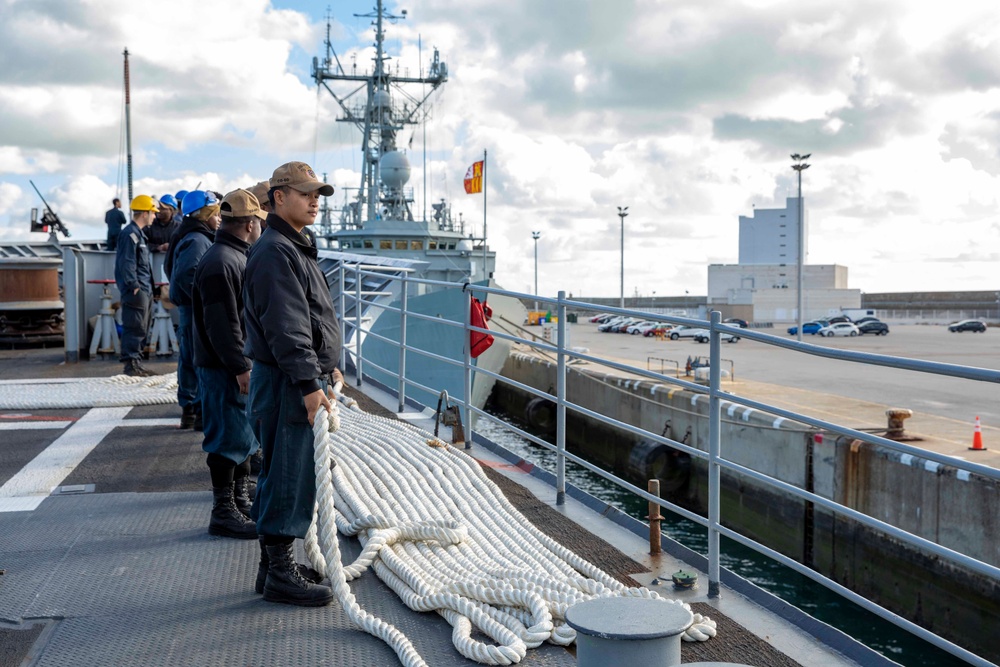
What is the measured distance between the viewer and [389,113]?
118ft

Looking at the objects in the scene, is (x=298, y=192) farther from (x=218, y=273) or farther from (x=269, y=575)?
(x=269, y=575)

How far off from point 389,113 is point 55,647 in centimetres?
3458

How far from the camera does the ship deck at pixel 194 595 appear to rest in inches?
113

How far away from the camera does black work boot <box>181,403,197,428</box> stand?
6.77 meters

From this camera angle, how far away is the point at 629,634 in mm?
2205

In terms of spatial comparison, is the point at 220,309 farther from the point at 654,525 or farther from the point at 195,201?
the point at 654,525

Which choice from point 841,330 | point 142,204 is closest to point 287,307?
point 142,204

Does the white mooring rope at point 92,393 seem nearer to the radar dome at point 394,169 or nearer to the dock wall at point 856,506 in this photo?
the dock wall at point 856,506

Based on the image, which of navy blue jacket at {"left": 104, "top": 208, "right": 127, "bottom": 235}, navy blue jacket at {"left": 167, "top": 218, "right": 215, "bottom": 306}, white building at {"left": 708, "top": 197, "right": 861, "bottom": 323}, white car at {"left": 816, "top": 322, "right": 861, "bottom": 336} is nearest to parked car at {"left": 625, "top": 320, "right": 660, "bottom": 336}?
white car at {"left": 816, "top": 322, "right": 861, "bottom": 336}

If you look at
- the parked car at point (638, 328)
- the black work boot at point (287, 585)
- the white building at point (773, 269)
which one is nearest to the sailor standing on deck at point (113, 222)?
the black work boot at point (287, 585)

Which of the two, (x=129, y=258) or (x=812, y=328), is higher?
(x=129, y=258)

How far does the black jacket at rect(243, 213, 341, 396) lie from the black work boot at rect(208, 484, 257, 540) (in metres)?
1.12

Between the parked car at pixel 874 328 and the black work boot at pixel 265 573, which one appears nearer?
the black work boot at pixel 265 573

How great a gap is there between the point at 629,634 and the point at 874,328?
4909cm
